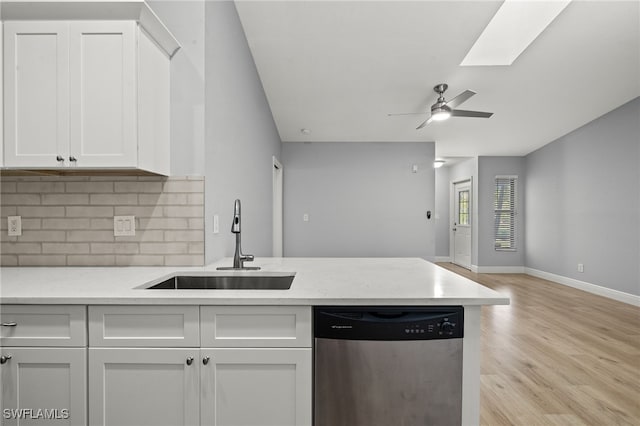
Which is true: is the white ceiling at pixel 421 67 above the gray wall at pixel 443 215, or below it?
above

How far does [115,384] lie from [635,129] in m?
5.91

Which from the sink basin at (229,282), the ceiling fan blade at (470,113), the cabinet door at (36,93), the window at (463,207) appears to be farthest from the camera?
the window at (463,207)

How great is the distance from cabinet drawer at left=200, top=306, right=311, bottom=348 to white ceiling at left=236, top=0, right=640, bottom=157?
2.62 metres

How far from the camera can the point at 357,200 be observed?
5.32 meters

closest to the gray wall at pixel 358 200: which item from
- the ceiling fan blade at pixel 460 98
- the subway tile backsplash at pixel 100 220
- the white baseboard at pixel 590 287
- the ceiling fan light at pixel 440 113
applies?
the ceiling fan light at pixel 440 113

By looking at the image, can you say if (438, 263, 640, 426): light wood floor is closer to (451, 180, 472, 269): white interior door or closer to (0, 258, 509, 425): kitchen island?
(0, 258, 509, 425): kitchen island

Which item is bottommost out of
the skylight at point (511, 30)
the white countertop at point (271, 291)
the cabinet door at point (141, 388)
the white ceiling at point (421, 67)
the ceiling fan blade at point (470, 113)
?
the cabinet door at point (141, 388)

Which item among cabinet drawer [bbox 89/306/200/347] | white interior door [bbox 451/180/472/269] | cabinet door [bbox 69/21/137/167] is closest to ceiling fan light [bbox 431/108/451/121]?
cabinet door [bbox 69/21/137/167]

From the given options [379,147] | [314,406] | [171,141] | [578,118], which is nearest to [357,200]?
[379,147]

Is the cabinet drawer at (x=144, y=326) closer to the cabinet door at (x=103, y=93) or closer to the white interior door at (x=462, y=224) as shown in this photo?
the cabinet door at (x=103, y=93)

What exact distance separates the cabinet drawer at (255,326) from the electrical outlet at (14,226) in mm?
1421

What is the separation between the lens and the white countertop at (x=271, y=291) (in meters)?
1.08

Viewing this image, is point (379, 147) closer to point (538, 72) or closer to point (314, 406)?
point (538, 72)

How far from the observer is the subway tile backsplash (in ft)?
5.61
